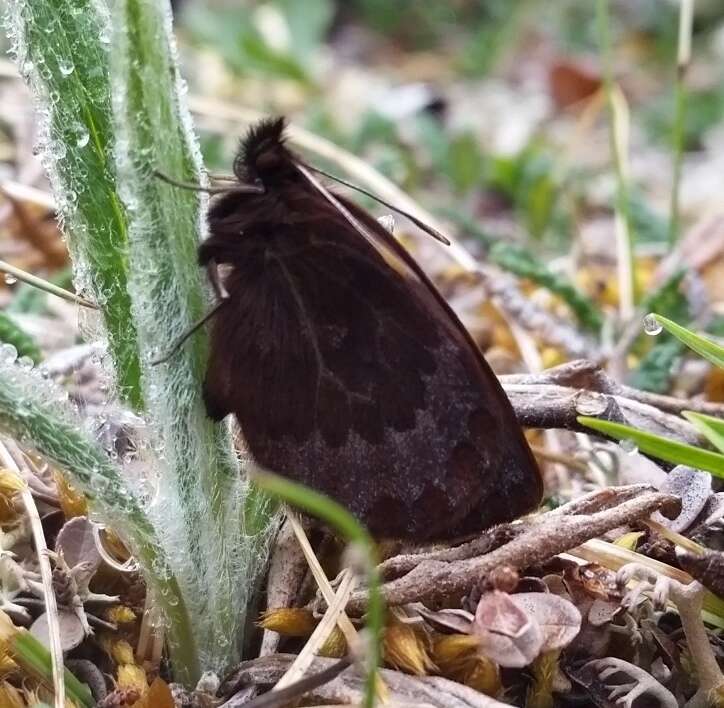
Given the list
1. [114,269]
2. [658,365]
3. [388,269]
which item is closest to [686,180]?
[658,365]

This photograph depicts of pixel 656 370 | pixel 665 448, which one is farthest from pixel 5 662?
pixel 656 370

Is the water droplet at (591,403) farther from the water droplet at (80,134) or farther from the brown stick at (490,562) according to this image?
the water droplet at (80,134)

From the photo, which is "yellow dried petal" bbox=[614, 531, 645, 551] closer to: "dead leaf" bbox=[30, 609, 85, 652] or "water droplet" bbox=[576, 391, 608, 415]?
"water droplet" bbox=[576, 391, 608, 415]

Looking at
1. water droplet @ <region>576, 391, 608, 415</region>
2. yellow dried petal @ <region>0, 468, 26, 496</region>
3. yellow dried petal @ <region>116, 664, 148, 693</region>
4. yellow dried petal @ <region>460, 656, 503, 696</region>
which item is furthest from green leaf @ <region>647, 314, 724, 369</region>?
yellow dried petal @ <region>0, 468, 26, 496</region>

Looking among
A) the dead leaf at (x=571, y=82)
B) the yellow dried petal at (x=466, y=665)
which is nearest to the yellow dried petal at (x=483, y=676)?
the yellow dried petal at (x=466, y=665)

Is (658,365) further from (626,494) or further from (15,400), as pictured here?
(15,400)
